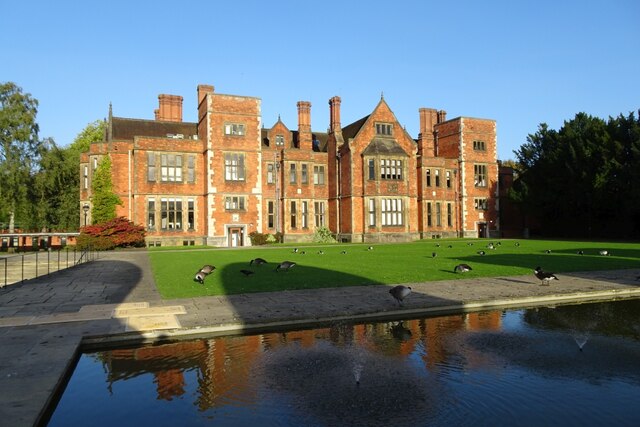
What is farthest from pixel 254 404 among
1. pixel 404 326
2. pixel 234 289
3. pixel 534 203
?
pixel 534 203

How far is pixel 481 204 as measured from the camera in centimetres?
5281

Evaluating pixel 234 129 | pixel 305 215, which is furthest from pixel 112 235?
pixel 305 215

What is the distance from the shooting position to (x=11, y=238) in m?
39.7

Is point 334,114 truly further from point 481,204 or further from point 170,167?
point 481,204

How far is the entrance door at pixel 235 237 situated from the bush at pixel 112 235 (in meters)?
7.71

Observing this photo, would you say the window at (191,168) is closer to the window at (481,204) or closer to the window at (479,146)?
the window at (481,204)

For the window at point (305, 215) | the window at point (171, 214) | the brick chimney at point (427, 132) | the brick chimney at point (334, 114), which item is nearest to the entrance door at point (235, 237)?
the window at point (171, 214)

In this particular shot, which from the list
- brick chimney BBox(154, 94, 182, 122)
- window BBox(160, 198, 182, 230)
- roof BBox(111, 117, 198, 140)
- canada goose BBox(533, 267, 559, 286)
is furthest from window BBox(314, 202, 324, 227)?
canada goose BBox(533, 267, 559, 286)

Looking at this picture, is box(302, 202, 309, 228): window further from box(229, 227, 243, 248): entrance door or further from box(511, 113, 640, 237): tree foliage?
box(511, 113, 640, 237): tree foliage

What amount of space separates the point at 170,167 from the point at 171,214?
434cm

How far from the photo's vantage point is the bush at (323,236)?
46281 mm

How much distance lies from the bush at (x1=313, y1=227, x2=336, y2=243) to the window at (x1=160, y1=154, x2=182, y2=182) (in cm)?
1419

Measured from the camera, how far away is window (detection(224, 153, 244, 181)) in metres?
43.2

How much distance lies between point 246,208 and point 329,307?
33535 millimetres
